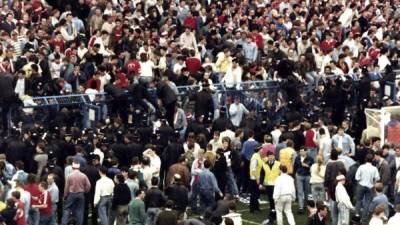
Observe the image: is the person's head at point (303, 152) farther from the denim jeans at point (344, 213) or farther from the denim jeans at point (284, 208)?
the denim jeans at point (344, 213)

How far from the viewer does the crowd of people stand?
114 ft

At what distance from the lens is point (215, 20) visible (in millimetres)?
48094

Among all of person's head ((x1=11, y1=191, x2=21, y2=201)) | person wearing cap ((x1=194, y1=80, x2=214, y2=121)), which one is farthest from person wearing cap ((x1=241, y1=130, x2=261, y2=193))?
person's head ((x1=11, y1=191, x2=21, y2=201))

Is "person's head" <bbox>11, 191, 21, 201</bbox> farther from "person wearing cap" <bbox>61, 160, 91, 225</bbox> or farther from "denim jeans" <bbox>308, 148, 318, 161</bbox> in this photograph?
"denim jeans" <bbox>308, 148, 318, 161</bbox>

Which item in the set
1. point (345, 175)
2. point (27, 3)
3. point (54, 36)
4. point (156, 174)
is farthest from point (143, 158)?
point (27, 3)

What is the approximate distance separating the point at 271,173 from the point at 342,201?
233 cm

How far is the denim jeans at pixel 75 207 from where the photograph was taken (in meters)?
35.0

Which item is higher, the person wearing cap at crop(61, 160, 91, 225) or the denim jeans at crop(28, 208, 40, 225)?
the person wearing cap at crop(61, 160, 91, 225)

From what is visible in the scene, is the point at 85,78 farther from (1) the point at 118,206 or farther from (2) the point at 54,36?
(1) the point at 118,206

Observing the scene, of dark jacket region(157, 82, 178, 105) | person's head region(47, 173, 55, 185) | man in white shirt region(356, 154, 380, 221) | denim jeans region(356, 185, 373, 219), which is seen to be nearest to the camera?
person's head region(47, 173, 55, 185)

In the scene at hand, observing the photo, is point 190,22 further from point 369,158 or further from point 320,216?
point 320,216

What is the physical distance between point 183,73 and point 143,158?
21.5ft

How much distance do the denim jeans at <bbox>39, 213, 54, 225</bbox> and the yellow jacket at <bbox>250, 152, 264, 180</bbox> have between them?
4.96 m

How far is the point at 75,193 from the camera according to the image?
3488 centimetres
